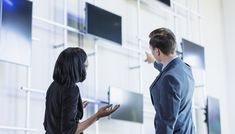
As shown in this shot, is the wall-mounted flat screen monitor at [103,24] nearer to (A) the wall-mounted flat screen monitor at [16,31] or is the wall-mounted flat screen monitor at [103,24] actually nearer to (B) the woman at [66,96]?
(A) the wall-mounted flat screen monitor at [16,31]

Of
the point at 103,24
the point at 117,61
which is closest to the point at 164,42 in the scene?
the point at 103,24

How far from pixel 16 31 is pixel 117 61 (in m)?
1.39

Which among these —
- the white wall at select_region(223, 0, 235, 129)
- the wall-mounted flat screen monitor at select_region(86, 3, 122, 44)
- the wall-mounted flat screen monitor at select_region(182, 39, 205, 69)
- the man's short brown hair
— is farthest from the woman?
the white wall at select_region(223, 0, 235, 129)

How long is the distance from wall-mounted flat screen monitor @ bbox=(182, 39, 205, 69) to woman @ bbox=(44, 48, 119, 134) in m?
2.78

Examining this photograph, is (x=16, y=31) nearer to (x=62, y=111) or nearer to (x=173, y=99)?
(x=62, y=111)

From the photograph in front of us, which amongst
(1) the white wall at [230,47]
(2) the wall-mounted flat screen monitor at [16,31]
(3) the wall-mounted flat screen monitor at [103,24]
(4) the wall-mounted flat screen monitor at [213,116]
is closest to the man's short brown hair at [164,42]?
(2) the wall-mounted flat screen monitor at [16,31]

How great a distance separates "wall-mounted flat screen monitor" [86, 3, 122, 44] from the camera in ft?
12.5

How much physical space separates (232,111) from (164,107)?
4.18m

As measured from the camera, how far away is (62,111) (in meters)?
2.24

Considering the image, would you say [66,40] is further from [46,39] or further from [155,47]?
[155,47]

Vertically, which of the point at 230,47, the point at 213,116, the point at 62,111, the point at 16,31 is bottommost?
the point at 62,111

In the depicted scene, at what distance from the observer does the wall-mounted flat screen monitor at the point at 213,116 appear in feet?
17.2

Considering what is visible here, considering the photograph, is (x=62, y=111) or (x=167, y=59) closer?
(x=62, y=111)

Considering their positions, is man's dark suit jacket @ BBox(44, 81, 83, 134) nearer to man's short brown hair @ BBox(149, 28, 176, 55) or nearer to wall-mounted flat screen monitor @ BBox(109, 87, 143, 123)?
man's short brown hair @ BBox(149, 28, 176, 55)
